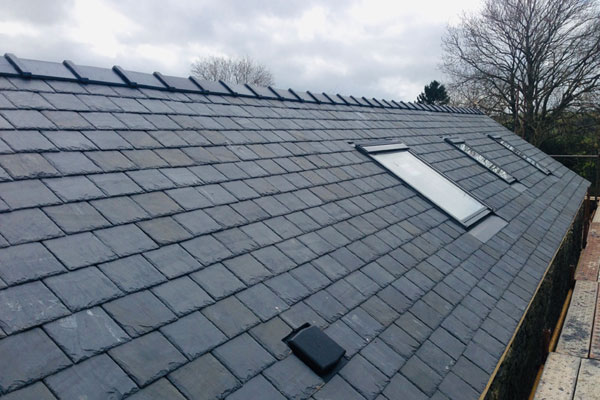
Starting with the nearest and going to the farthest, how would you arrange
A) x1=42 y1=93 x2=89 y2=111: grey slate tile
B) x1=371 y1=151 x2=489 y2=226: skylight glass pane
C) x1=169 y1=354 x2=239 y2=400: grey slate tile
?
x1=169 y1=354 x2=239 y2=400: grey slate tile
x1=42 y1=93 x2=89 y2=111: grey slate tile
x1=371 y1=151 x2=489 y2=226: skylight glass pane

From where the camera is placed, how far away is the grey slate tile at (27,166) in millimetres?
2775

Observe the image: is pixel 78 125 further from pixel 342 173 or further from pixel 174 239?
pixel 342 173

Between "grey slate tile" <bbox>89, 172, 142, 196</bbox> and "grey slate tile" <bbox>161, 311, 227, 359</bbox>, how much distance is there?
3.96 ft

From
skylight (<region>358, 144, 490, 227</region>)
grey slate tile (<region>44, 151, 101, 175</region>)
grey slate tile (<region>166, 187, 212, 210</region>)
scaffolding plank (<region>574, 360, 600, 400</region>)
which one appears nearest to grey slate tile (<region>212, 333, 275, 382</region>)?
grey slate tile (<region>166, 187, 212, 210</region>)

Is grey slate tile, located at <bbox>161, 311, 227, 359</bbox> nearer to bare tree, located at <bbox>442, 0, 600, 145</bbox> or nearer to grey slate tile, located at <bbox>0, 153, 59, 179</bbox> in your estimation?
grey slate tile, located at <bbox>0, 153, 59, 179</bbox>

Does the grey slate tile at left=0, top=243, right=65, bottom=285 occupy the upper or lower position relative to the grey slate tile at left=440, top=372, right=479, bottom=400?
upper

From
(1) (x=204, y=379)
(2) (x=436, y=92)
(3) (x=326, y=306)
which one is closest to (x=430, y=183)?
(3) (x=326, y=306)

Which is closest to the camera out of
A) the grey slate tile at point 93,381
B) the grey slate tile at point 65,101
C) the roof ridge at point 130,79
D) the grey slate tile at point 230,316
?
the grey slate tile at point 93,381

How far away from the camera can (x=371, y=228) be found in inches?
178

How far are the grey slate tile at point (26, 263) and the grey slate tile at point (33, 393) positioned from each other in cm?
63

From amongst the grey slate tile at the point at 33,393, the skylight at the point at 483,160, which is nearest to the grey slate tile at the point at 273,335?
the grey slate tile at the point at 33,393

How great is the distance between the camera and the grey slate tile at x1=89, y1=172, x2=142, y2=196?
10.0ft

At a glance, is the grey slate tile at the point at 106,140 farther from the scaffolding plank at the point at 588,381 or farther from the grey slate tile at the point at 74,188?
the scaffolding plank at the point at 588,381

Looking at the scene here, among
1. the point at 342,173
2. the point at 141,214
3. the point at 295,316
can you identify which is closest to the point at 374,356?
the point at 295,316
